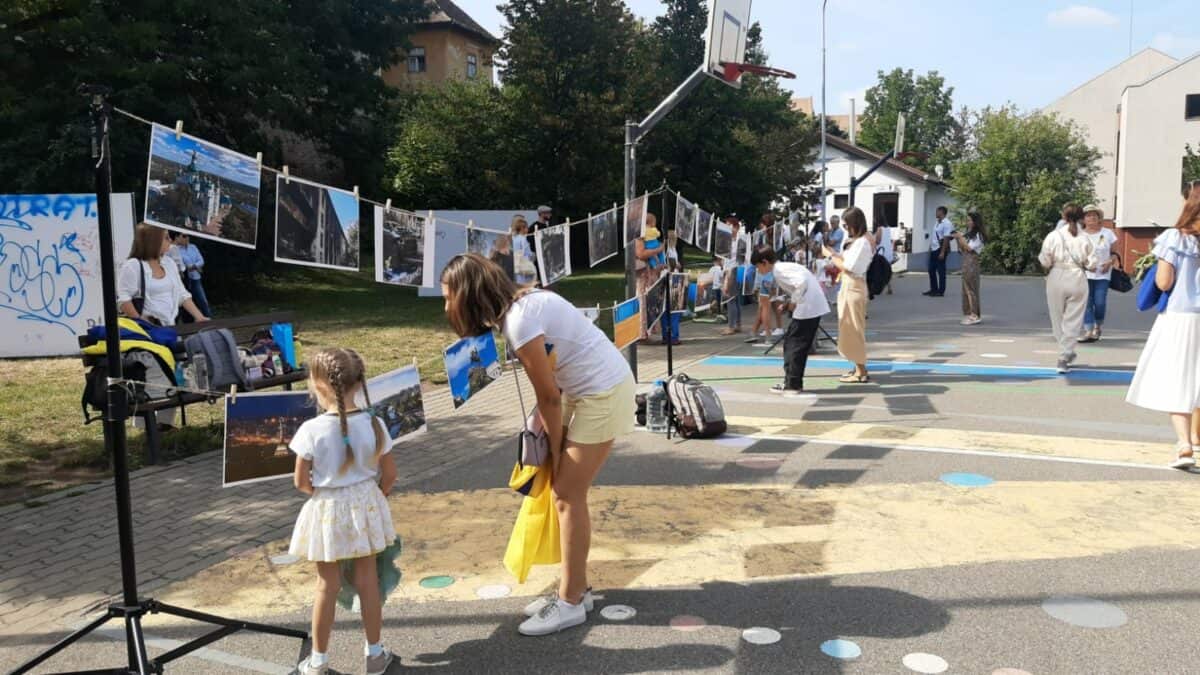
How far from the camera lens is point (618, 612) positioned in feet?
13.5

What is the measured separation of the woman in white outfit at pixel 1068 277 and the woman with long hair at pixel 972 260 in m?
4.19

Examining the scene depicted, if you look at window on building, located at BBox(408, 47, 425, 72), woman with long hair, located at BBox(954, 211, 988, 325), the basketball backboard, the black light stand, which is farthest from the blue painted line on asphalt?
window on building, located at BBox(408, 47, 425, 72)

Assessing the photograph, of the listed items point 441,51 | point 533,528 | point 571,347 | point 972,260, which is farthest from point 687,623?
point 441,51

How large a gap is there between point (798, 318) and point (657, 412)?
2.13 meters

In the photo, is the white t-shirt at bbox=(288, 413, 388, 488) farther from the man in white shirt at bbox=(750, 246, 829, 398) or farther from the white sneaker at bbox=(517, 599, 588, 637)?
the man in white shirt at bbox=(750, 246, 829, 398)

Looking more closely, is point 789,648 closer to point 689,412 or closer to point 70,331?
point 689,412

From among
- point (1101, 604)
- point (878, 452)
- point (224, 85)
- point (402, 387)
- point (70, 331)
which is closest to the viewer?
point (1101, 604)

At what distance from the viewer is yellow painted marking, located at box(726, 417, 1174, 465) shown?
Answer: 6.73m

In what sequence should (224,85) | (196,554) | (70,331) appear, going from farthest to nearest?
(224,85), (70,331), (196,554)

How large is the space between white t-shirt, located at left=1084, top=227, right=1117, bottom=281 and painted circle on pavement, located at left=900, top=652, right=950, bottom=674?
32.9ft

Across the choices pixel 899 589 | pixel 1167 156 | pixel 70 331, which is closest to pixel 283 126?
pixel 70 331

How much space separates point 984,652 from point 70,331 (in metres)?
12.2

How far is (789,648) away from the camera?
12.2 feet

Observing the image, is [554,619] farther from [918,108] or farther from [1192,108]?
[918,108]
